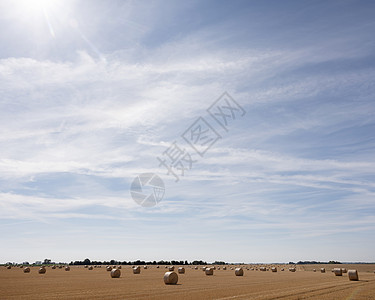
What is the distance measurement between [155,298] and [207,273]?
32.8m

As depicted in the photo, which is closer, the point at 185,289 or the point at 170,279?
the point at 185,289

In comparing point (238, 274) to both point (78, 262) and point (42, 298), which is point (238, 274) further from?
point (78, 262)

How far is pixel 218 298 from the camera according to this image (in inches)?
830

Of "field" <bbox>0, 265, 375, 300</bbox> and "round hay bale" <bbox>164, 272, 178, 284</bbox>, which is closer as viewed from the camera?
"field" <bbox>0, 265, 375, 300</bbox>

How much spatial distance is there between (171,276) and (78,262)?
185203 mm

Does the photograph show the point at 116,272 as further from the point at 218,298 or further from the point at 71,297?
the point at 218,298

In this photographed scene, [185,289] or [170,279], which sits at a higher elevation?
[170,279]

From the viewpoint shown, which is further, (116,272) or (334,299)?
(116,272)

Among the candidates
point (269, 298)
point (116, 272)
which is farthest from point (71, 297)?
point (116, 272)

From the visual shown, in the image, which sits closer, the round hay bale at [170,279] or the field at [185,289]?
the field at [185,289]

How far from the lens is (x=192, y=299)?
20891 mm

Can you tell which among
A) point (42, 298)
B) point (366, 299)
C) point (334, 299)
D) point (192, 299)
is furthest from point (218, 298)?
point (42, 298)

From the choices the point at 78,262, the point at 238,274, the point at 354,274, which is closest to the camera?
the point at 354,274

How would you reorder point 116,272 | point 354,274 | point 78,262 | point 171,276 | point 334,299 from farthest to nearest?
1. point 78,262
2. point 116,272
3. point 354,274
4. point 171,276
5. point 334,299
